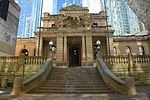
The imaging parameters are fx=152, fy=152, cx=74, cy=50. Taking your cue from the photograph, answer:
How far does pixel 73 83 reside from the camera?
1064cm

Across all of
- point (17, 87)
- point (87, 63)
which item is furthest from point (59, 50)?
point (17, 87)

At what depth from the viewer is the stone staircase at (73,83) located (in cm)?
920

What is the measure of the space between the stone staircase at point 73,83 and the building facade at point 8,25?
11094 millimetres

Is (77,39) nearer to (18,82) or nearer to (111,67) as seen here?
(111,67)

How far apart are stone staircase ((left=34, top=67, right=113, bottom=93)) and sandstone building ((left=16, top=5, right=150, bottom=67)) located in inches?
337

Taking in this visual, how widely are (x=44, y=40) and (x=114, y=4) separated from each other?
1538cm

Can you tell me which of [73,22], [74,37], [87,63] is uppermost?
[73,22]

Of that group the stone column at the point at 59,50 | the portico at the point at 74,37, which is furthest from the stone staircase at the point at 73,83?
the stone column at the point at 59,50

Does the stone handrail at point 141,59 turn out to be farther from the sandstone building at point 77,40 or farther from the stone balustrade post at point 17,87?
the stone balustrade post at point 17,87

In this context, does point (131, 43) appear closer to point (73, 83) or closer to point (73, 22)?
point (73, 22)

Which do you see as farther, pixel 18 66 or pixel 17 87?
pixel 18 66

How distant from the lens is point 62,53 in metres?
24.7

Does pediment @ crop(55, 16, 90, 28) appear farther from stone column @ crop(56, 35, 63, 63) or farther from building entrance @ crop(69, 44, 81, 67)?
building entrance @ crop(69, 44, 81, 67)

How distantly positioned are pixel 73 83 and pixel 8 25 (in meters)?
16.0
